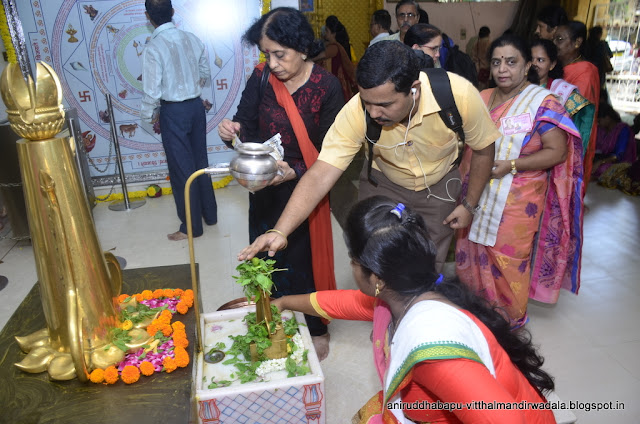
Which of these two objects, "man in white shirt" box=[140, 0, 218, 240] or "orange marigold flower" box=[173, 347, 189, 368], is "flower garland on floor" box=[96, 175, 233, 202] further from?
"orange marigold flower" box=[173, 347, 189, 368]

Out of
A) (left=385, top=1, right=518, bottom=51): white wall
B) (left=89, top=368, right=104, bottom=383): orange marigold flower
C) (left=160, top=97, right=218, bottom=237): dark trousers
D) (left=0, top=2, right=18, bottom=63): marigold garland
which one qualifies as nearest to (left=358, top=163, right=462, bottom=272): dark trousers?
(left=89, top=368, right=104, bottom=383): orange marigold flower

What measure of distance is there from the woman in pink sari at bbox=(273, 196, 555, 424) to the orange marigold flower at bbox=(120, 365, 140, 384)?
28.9 inches

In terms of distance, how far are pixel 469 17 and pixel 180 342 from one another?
31.1ft

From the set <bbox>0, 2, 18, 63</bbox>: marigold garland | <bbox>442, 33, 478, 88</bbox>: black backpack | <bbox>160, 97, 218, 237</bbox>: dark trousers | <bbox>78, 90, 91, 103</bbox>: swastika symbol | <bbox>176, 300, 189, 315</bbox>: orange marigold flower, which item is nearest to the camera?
<bbox>176, 300, 189, 315</bbox>: orange marigold flower

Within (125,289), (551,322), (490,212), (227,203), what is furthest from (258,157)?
(227,203)

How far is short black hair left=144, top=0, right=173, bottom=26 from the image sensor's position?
3814 mm

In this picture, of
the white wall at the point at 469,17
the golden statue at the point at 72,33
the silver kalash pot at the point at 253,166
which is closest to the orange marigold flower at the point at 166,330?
the silver kalash pot at the point at 253,166

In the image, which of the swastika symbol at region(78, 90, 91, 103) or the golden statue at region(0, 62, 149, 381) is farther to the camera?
the swastika symbol at region(78, 90, 91, 103)

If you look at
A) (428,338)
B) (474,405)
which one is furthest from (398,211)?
(474,405)

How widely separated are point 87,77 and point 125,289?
389cm

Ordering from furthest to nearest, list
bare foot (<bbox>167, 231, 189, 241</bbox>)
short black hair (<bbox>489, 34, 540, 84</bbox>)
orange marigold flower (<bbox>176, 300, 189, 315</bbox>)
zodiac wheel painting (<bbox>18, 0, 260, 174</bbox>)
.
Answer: zodiac wheel painting (<bbox>18, 0, 260, 174</bbox>)
bare foot (<bbox>167, 231, 189, 241</bbox>)
short black hair (<bbox>489, 34, 540, 84</bbox>)
orange marigold flower (<bbox>176, 300, 189, 315</bbox>)

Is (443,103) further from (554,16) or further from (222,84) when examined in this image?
(222,84)

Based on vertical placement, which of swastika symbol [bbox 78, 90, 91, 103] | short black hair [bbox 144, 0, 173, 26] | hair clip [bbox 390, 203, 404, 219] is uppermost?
short black hair [bbox 144, 0, 173, 26]

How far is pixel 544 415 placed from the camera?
4.57ft
